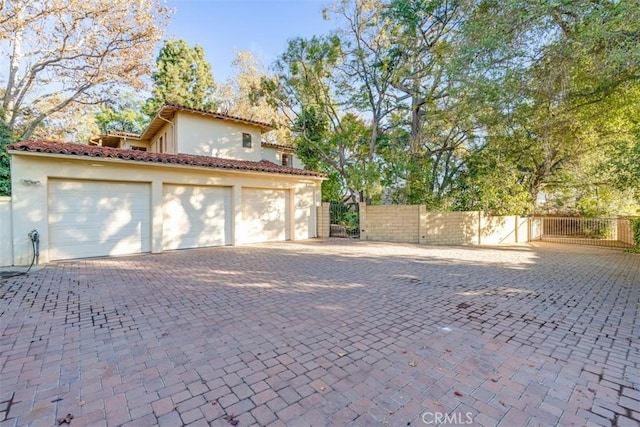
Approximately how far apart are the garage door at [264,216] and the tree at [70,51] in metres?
9.72

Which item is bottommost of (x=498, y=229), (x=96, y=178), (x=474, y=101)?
(x=498, y=229)

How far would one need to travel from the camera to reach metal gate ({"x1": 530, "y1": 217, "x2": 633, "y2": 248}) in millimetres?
15492

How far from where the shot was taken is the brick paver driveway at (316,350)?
237cm

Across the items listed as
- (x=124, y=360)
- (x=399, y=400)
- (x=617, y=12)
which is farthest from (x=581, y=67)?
(x=124, y=360)

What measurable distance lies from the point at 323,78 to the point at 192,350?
44.9ft

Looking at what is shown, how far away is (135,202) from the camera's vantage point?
9562 millimetres

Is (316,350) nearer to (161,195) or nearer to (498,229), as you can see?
(161,195)

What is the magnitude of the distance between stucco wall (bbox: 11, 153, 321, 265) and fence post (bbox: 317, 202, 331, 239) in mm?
1943

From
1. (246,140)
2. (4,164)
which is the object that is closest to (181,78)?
(246,140)

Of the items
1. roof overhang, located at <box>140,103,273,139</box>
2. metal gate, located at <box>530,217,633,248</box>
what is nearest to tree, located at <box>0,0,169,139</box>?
roof overhang, located at <box>140,103,273,139</box>

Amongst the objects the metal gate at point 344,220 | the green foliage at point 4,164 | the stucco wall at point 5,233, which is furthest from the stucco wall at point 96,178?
the green foliage at point 4,164

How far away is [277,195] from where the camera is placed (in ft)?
42.8

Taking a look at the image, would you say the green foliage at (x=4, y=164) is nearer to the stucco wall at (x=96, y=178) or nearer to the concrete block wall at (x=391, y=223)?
the stucco wall at (x=96, y=178)

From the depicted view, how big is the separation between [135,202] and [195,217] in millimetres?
1937
